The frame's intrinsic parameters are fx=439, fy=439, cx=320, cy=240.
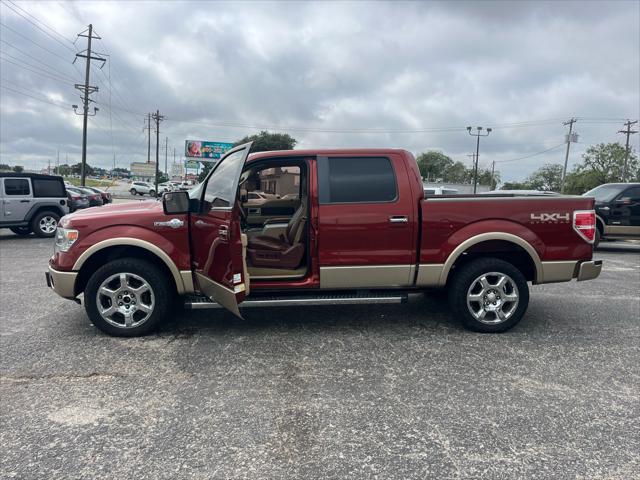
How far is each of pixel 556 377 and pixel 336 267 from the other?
7.03 ft

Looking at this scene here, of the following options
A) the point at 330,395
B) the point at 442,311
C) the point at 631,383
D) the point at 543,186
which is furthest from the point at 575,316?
the point at 543,186

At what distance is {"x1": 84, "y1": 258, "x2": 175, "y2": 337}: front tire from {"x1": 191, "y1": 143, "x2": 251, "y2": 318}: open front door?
16.6 inches

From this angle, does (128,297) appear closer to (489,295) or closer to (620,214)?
(489,295)

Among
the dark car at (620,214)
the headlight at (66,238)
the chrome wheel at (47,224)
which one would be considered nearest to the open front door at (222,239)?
the headlight at (66,238)

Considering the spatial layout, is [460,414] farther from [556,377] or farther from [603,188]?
[603,188]

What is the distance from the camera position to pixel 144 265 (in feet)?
14.3

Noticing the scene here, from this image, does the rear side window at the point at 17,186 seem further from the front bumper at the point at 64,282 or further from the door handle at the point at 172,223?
the door handle at the point at 172,223

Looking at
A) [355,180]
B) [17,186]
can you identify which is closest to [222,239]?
[355,180]

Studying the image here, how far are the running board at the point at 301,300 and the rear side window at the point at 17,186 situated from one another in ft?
34.5

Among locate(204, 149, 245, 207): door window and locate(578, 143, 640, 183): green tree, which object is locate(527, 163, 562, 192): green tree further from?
locate(204, 149, 245, 207): door window

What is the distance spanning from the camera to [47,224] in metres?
12.9

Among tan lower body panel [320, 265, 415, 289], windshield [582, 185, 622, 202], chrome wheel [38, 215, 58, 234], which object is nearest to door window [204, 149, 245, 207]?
tan lower body panel [320, 265, 415, 289]

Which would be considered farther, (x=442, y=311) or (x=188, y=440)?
(x=442, y=311)

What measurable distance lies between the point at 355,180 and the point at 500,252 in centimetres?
180
